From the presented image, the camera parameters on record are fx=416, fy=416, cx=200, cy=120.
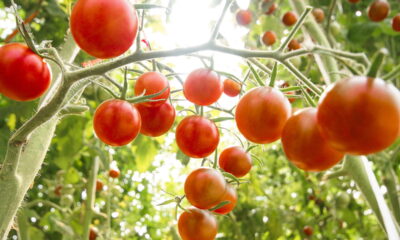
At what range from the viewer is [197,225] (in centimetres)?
90

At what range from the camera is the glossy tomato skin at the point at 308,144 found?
1.77 feet

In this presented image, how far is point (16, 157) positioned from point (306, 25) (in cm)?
120

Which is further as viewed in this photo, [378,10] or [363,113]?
[378,10]

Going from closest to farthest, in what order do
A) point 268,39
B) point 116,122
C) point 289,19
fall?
point 116,122 < point 268,39 < point 289,19

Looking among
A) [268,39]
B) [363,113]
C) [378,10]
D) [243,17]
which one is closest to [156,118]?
[363,113]

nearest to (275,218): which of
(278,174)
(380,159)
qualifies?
(380,159)

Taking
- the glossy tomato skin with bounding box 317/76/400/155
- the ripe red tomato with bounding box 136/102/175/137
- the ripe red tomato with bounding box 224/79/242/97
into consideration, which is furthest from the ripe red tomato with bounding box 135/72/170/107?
the glossy tomato skin with bounding box 317/76/400/155

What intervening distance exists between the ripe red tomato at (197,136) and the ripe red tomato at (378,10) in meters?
1.77

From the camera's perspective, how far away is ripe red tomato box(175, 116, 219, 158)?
2.88 ft

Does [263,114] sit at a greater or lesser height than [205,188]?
greater

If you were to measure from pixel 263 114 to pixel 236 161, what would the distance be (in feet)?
1.13

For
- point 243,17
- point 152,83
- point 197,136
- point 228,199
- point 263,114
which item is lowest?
point 243,17

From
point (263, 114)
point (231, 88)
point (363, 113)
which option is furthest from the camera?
point (231, 88)

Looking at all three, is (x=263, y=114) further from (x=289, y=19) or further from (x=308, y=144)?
(x=289, y=19)
